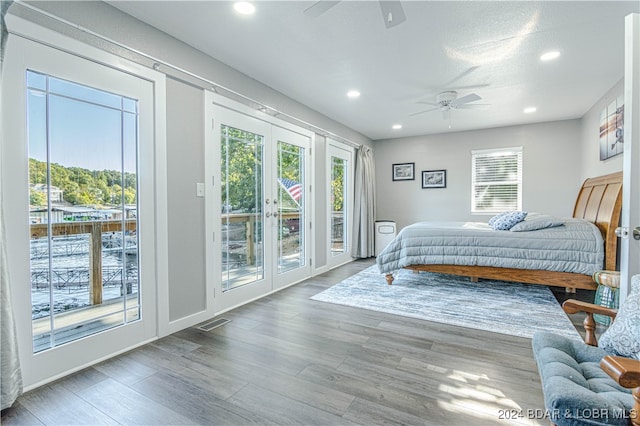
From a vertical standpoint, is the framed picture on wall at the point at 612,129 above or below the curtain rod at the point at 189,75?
below

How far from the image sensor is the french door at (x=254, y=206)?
300 cm

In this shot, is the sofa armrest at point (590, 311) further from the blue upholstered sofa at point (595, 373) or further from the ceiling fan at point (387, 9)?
the ceiling fan at point (387, 9)

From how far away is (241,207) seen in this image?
3332 mm

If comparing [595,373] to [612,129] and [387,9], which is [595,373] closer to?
[387,9]

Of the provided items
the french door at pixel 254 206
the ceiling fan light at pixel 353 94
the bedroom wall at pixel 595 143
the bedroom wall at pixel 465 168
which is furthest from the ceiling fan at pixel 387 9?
the bedroom wall at pixel 465 168

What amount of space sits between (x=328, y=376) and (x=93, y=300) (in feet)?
5.54

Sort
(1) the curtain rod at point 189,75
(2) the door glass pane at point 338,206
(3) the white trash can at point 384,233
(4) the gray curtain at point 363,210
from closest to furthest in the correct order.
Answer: (1) the curtain rod at point 189,75
(2) the door glass pane at point 338,206
(4) the gray curtain at point 363,210
(3) the white trash can at point 384,233

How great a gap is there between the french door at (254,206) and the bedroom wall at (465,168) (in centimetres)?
278

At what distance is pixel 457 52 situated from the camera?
9.21 feet

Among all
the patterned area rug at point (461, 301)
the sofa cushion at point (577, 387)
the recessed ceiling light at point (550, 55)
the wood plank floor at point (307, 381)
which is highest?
the recessed ceiling light at point (550, 55)

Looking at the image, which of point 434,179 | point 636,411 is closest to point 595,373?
point 636,411

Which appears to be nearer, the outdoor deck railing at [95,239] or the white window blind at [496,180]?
the outdoor deck railing at [95,239]

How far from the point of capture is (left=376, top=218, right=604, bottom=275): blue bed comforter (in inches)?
126

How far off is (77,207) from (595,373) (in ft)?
9.48
